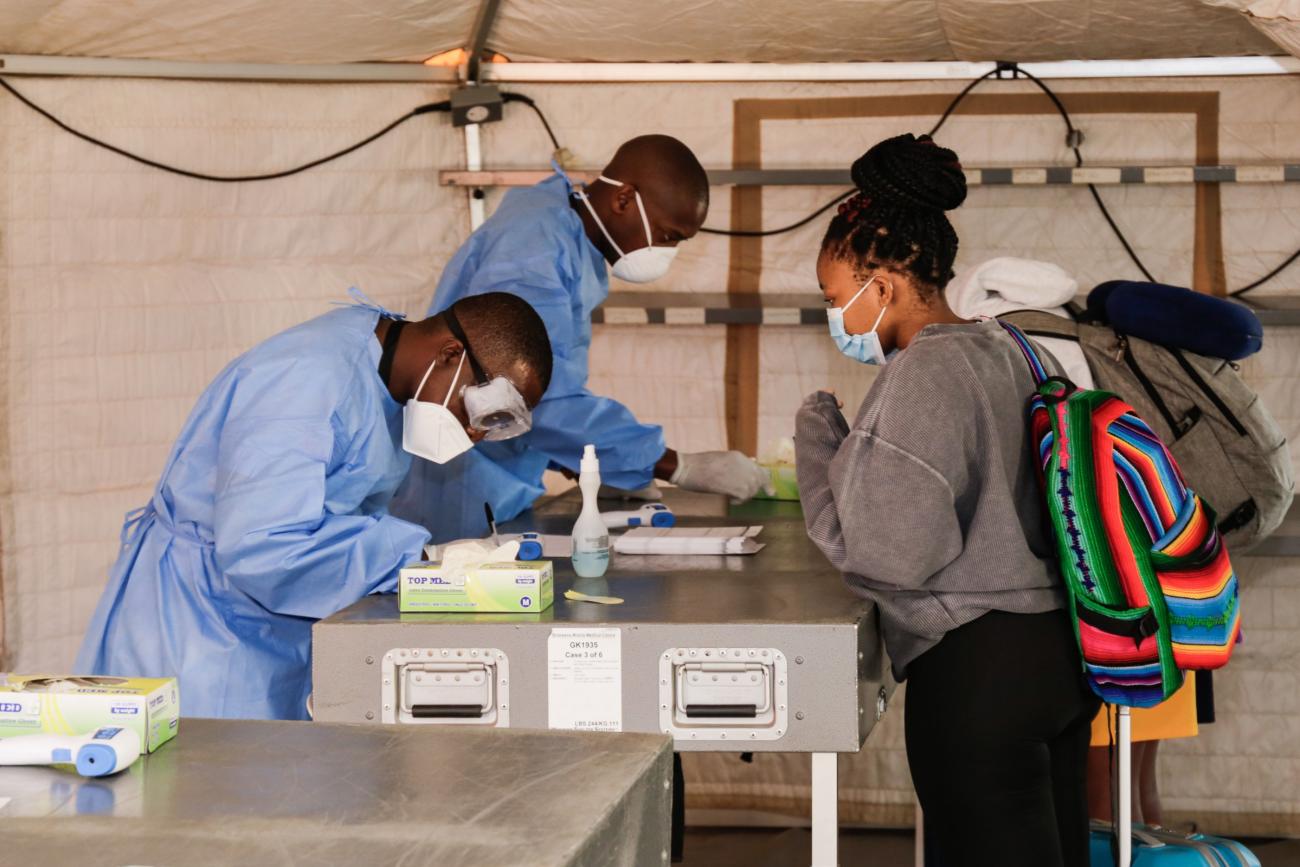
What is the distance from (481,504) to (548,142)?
1.28 metres

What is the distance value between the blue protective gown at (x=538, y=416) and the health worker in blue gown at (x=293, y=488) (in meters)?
0.53

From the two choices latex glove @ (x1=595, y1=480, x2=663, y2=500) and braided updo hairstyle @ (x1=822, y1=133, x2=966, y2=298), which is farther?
latex glove @ (x1=595, y1=480, x2=663, y2=500)

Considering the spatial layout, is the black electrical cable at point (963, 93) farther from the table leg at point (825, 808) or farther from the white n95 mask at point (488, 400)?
the table leg at point (825, 808)

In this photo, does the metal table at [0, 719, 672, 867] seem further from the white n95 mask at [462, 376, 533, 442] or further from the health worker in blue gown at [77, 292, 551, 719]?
the white n95 mask at [462, 376, 533, 442]

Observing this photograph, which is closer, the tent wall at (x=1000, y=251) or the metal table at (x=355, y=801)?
the metal table at (x=355, y=801)

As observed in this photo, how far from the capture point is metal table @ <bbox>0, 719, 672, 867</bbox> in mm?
1138

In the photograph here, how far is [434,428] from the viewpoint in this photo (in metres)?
2.46

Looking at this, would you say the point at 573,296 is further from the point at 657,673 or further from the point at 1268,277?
the point at 1268,277

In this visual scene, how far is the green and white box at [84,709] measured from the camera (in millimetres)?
1396

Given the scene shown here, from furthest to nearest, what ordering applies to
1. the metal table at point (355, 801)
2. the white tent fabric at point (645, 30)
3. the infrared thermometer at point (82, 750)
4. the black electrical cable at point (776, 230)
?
the black electrical cable at point (776, 230), the white tent fabric at point (645, 30), the infrared thermometer at point (82, 750), the metal table at point (355, 801)

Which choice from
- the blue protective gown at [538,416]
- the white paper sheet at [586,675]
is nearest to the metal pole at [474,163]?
the blue protective gown at [538,416]

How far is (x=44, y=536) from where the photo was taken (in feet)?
11.3

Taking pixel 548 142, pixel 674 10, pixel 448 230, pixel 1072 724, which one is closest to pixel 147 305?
pixel 448 230

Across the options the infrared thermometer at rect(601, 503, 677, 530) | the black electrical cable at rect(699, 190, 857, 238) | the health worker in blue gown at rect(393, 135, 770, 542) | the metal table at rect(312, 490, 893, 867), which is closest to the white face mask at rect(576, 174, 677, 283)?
the health worker in blue gown at rect(393, 135, 770, 542)
